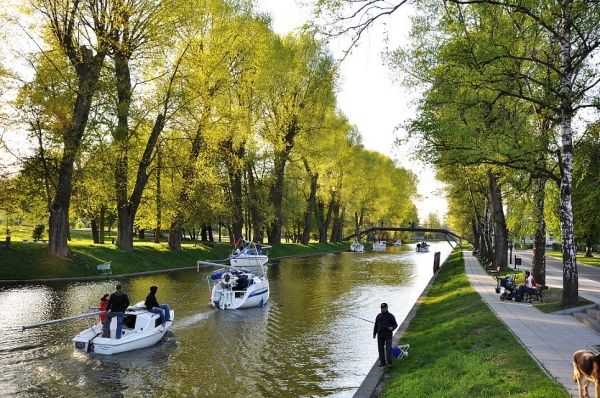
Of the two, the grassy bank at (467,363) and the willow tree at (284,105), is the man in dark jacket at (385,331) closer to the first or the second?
the grassy bank at (467,363)

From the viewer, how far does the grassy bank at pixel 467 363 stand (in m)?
9.58

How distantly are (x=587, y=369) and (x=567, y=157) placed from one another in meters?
10.4

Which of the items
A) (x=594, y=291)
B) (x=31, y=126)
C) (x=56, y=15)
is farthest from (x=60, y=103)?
(x=594, y=291)

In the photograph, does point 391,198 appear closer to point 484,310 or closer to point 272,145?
point 272,145

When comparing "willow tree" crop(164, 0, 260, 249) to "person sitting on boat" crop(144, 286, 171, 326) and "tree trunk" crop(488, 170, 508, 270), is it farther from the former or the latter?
"person sitting on boat" crop(144, 286, 171, 326)

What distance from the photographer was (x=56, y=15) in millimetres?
30812

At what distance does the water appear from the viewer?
13086 mm

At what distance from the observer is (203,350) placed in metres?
16.9

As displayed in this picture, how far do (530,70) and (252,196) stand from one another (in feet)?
127

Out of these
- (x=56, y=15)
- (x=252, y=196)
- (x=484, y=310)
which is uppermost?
(x=56, y=15)

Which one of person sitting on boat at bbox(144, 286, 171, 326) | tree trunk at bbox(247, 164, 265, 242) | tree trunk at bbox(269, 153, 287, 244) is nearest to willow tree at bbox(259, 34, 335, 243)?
tree trunk at bbox(269, 153, 287, 244)

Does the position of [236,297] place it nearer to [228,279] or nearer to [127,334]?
[228,279]

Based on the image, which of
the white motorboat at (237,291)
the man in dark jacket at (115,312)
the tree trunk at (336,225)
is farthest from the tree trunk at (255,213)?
the man in dark jacket at (115,312)

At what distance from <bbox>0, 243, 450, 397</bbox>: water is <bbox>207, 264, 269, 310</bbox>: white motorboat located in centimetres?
57
